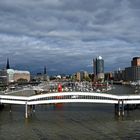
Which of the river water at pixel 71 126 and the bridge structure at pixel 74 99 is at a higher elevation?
the bridge structure at pixel 74 99

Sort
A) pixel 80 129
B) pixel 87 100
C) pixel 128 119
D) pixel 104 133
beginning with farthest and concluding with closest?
pixel 87 100, pixel 128 119, pixel 80 129, pixel 104 133

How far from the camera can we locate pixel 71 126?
70250 mm

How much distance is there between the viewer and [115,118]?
81000 mm

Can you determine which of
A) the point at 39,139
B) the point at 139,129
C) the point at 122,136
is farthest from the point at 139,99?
the point at 39,139

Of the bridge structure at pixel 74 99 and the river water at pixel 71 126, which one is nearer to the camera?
the river water at pixel 71 126

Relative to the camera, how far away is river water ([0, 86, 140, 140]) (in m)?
60.2

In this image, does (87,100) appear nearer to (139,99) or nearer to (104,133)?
(139,99)

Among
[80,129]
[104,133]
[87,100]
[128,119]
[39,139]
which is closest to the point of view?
[39,139]

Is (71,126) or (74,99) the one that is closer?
(71,126)

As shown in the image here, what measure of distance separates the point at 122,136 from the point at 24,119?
88.5 ft

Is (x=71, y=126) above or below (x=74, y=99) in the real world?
below

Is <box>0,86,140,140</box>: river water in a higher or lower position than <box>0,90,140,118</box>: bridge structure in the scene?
lower

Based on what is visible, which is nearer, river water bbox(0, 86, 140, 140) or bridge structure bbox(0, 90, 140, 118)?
river water bbox(0, 86, 140, 140)

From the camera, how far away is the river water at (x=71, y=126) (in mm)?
60153
